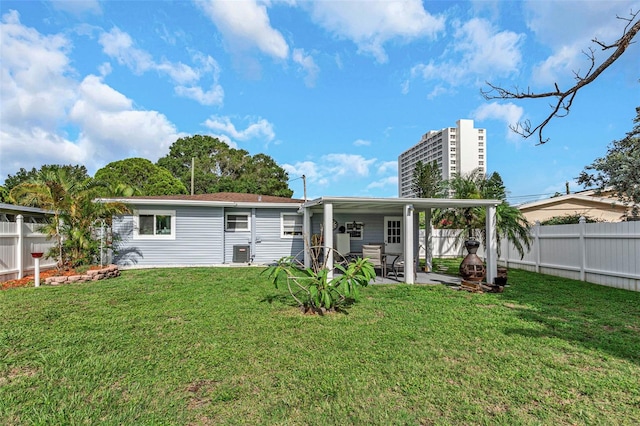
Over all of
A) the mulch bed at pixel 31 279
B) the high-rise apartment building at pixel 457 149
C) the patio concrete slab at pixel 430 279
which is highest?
the high-rise apartment building at pixel 457 149

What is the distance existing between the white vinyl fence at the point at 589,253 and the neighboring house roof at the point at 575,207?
633 centimetres

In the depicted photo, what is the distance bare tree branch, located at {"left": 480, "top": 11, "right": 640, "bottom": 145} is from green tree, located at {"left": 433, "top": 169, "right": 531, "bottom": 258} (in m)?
5.71

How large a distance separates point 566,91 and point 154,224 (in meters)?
12.2

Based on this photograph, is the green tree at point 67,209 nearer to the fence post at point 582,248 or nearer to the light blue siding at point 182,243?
the light blue siding at point 182,243

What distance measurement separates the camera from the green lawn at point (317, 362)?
8.40ft

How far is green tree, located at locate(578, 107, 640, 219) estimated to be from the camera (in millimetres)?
9445

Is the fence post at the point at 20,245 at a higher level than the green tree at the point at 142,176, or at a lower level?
lower

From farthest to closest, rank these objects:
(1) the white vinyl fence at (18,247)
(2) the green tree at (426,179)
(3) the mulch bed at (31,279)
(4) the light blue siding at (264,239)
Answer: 1. (2) the green tree at (426,179)
2. (4) the light blue siding at (264,239)
3. (1) the white vinyl fence at (18,247)
4. (3) the mulch bed at (31,279)

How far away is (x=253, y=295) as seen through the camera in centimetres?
682

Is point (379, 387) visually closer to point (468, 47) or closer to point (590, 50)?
point (590, 50)

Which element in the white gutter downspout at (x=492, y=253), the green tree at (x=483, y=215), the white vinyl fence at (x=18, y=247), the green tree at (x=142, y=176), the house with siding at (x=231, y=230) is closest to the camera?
the white vinyl fence at (x=18, y=247)

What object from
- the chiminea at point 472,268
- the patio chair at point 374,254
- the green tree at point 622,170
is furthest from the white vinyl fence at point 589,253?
the patio chair at point 374,254

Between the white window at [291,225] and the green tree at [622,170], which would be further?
the white window at [291,225]

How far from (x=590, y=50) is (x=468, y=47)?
228 inches
